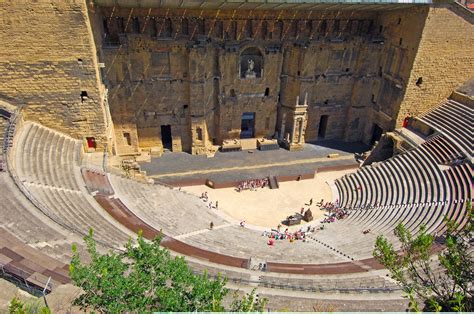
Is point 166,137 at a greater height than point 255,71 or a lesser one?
lesser

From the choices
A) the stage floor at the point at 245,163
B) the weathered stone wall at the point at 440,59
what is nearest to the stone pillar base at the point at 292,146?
the stage floor at the point at 245,163

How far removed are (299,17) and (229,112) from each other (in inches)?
418

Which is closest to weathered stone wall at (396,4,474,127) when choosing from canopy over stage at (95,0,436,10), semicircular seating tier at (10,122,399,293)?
canopy over stage at (95,0,436,10)

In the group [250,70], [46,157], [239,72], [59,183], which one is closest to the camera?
[59,183]

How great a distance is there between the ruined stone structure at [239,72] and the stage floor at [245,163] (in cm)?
147

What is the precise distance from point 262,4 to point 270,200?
15.4 metres

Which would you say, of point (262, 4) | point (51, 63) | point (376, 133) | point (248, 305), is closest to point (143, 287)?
point (248, 305)

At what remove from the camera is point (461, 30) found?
2870cm

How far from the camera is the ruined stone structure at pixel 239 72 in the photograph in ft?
75.4

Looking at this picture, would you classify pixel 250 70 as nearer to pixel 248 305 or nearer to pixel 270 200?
pixel 270 200

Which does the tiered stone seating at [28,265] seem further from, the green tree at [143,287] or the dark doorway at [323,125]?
the dark doorway at [323,125]

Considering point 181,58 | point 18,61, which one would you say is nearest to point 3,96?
point 18,61

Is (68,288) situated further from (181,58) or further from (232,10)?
(232,10)

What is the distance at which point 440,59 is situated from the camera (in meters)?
29.8
